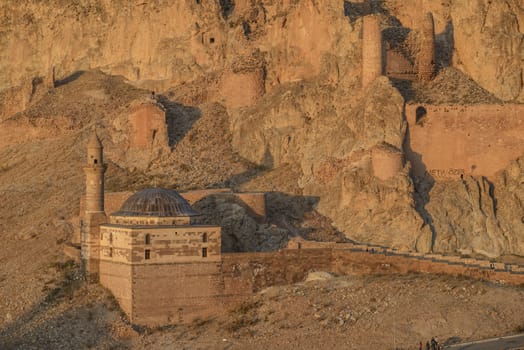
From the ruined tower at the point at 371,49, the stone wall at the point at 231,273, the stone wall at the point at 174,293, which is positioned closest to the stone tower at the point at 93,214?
the stone wall at the point at 231,273

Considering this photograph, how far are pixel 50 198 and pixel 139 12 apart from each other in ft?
56.8

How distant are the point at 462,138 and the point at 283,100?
963 cm

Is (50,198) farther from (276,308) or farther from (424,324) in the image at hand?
(424,324)

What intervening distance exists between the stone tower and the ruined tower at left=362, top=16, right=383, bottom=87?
13876 millimetres

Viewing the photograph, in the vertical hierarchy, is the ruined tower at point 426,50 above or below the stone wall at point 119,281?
above

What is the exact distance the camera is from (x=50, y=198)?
82938 millimetres

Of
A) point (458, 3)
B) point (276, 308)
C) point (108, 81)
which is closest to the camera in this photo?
point (276, 308)

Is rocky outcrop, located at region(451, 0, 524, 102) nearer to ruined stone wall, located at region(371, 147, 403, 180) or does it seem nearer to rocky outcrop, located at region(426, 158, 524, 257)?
rocky outcrop, located at region(426, 158, 524, 257)

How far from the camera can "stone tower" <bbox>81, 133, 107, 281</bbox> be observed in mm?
69175

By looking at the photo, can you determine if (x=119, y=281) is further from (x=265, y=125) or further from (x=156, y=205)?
(x=265, y=125)

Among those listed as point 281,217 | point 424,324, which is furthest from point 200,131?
point 424,324

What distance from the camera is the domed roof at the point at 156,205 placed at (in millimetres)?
67938

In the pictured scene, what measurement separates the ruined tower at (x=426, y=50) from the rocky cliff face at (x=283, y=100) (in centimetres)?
142

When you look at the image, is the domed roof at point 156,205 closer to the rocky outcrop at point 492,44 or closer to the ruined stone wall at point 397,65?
the ruined stone wall at point 397,65
